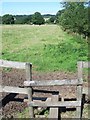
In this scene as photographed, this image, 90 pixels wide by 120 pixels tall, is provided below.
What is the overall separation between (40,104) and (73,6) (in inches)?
1234

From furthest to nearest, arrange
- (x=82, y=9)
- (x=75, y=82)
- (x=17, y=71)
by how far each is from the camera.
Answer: (x=82, y=9) → (x=17, y=71) → (x=75, y=82)

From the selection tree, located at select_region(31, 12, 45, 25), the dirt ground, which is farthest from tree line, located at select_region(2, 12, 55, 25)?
the dirt ground

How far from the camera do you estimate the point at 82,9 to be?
32.8 metres

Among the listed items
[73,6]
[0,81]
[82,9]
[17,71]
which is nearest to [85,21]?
[82,9]

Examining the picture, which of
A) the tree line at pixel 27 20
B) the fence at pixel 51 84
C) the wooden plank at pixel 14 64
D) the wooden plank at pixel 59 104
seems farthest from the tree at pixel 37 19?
the wooden plank at pixel 59 104

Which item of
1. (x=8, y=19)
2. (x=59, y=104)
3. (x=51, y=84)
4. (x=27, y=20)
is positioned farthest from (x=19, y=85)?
(x=27, y=20)

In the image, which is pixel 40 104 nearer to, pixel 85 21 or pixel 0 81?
pixel 0 81

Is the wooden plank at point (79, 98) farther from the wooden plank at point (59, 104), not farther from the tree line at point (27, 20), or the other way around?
the tree line at point (27, 20)

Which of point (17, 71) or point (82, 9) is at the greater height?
point (82, 9)

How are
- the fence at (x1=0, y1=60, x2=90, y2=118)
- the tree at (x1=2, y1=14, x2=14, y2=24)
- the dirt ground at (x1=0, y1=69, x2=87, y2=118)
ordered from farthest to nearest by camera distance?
the tree at (x1=2, y1=14, x2=14, y2=24) → the dirt ground at (x1=0, y1=69, x2=87, y2=118) → the fence at (x1=0, y1=60, x2=90, y2=118)

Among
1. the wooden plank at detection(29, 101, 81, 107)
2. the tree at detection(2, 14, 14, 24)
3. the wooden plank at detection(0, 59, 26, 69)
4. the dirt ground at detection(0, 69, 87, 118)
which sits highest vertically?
the tree at detection(2, 14, 14, 24)

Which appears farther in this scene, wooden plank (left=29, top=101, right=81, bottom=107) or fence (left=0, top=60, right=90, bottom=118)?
wooden plank (left=29, top=101, right=81, bottom=107)

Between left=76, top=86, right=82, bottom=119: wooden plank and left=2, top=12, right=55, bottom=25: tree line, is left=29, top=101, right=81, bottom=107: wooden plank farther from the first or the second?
left=2, top=12, right=55, bottom=25: tree line

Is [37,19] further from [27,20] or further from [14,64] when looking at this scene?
[14,64]
